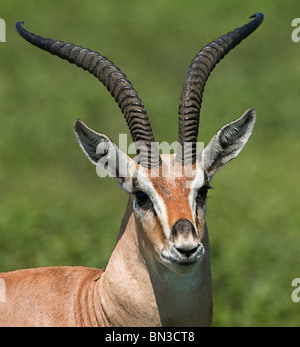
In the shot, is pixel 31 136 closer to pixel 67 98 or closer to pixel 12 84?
pixel 67 98

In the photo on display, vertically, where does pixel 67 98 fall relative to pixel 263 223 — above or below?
above

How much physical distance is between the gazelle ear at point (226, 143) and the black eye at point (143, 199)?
1.93 ft

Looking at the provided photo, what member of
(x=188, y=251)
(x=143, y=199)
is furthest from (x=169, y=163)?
(x=188, y=251)

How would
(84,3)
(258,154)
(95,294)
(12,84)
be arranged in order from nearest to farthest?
(95,294) < (258,154) < (12,84) < (84,3)

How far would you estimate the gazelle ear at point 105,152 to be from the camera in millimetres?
6965

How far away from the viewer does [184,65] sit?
23391 mm

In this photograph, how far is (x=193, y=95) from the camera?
7.19 metres

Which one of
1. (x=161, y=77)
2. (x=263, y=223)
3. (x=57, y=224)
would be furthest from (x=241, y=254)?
(x=161, y=77)

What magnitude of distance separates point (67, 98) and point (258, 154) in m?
5.17

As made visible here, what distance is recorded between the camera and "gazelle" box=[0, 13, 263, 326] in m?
6.54

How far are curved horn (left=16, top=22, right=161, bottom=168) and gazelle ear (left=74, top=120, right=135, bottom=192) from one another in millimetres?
165
